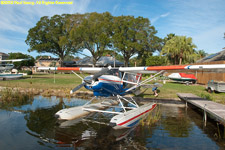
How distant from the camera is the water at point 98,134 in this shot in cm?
469

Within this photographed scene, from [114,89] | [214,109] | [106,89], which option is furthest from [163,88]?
[106,89]

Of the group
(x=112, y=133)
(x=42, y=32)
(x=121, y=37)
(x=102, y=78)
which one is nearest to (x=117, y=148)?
(x=112, y=133)

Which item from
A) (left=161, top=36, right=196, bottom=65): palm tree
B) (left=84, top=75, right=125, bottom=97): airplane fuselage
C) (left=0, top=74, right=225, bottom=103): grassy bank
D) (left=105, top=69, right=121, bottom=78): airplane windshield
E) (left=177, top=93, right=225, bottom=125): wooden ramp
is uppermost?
(left=161, top=36, right=196, bottom=65): palm tree

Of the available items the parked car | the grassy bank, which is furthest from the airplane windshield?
the parked car

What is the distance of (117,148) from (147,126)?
2.19 meters

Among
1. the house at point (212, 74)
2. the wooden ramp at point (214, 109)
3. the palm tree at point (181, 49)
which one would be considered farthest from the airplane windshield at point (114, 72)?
the palm tree at point (181, 49)

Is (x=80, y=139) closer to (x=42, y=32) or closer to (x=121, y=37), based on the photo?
(x=121, y=37)

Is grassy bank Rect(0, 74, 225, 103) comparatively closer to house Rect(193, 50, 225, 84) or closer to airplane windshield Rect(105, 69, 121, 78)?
house Rect(193, 50, 225, 84)

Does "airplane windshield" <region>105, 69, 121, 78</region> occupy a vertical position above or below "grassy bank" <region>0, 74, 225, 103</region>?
above

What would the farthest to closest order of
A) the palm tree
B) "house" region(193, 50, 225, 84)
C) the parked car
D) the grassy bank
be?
the palm tree
"house" region(193, 50, 225, 84)
the parked car
the grassy bank

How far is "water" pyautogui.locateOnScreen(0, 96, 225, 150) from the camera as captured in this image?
4.69m

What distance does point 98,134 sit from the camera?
5480mm

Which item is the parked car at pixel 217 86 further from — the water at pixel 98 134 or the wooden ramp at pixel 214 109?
the water at pixel 98 134

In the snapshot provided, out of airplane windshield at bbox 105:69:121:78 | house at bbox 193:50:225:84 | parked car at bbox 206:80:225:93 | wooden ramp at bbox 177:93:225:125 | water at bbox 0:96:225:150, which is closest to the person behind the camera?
water at bbox 0:96:225:150
